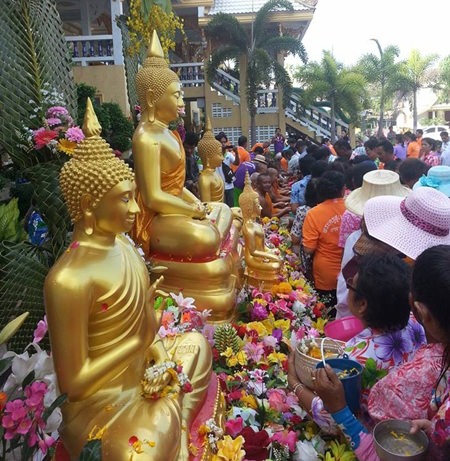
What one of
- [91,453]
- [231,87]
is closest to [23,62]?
[91,453]

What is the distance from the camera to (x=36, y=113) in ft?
6.76

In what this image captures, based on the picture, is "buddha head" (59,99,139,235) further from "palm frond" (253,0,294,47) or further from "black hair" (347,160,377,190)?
"palm frond" (253,0,294,47)

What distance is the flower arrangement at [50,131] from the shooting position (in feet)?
6.39

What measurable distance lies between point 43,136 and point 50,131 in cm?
3

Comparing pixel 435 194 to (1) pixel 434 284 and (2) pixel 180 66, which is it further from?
(2) pixel 180 66

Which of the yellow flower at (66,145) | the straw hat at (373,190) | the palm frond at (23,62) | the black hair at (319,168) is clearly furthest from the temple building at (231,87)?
the yellow flower at (66,145)

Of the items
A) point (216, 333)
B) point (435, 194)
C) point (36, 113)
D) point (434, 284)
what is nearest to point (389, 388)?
point (434, 284)

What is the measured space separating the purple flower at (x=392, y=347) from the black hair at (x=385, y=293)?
0.09 feet

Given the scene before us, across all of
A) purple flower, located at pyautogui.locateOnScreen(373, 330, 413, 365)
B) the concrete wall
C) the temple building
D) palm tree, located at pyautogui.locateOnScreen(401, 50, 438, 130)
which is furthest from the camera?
palm tree, located at pyautogui.locateOnScreen(401, 50, 438, 130)

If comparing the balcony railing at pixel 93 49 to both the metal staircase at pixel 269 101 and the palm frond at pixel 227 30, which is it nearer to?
the metal staircase at pixel 269 101

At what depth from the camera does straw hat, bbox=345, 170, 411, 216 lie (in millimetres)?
3014

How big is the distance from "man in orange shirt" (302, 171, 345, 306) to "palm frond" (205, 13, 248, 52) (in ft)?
39.3

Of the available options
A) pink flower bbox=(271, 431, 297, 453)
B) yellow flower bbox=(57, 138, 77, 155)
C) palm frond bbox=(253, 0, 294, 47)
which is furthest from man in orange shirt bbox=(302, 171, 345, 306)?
palm frond bbox=(253, 0, 294, 47)

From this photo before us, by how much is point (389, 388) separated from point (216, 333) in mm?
1144
